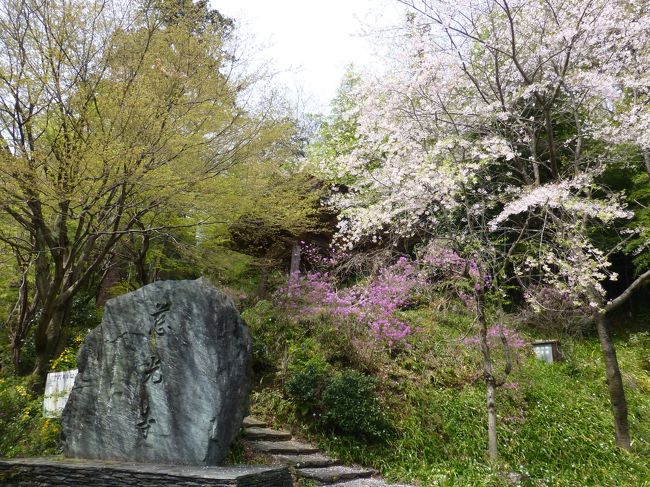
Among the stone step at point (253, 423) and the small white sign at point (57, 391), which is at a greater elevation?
the small white sign at point (57, 391)

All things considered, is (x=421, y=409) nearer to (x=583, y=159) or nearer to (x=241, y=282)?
(x=583, y=159)

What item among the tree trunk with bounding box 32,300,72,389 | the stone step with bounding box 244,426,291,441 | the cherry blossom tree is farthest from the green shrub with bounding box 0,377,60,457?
the cherry blossom tree

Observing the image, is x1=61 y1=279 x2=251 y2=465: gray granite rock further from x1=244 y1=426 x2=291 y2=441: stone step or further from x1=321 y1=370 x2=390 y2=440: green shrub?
x1=321 y1=370 x2=390 y2=440: green shrub

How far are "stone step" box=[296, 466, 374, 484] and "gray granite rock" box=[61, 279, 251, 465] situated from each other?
124 cm

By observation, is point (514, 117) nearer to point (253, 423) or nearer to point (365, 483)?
point (365, 483)

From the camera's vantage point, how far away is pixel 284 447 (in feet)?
19.9

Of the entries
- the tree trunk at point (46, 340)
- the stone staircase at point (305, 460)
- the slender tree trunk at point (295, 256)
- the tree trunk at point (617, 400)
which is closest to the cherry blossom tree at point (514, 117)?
the tree trunk at point (617, 400)

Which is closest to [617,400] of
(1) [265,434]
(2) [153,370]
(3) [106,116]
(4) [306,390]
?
(4) [306,390]

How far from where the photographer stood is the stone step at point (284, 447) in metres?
5.89

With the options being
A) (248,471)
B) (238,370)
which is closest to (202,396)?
(238,370)

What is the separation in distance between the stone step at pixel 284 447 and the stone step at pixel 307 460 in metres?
0.09

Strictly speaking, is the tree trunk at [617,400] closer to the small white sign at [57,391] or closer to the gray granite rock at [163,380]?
the gray granite rock at [163,380]

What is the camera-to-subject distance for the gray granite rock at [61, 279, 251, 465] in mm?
4508

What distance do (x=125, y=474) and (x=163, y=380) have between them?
0.87 meters
